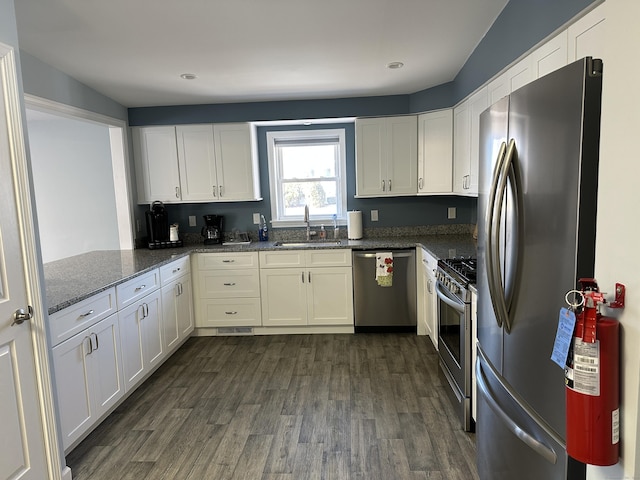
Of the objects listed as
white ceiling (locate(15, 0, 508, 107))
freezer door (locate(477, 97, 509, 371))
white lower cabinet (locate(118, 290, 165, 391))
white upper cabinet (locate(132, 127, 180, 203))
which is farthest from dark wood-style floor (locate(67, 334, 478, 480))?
white ceiling (locate(15, 0, 508, 107))

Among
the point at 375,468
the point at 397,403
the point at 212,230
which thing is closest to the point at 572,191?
the point at 375,468

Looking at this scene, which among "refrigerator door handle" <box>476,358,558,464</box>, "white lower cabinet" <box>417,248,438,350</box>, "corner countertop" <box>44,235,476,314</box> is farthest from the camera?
"white lower cabinet" <box>417,248,438,350</box>

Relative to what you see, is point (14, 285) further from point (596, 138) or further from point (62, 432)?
point (596, 138)

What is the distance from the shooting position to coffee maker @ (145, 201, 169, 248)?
4.20 metres

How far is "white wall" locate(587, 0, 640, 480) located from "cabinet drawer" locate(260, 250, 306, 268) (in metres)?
3.08

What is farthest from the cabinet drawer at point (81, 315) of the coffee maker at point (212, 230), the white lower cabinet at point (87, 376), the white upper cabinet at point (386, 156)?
the white upper cabinet at point (386, 156)

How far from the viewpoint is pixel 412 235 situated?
4.47 meters

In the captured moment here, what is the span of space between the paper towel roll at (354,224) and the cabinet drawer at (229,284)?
42.8 inches

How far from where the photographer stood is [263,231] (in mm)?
4508

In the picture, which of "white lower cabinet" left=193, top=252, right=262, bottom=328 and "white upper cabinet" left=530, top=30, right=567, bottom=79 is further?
"white lower cabinet" left=193, top=252, right=262, bottom=328

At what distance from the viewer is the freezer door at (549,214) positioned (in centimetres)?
108

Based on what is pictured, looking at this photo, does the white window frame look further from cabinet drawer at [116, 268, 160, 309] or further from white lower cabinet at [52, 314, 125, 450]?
white lower cabinet at [52, 314, 125, 450]

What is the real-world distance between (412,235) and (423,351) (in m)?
1.39

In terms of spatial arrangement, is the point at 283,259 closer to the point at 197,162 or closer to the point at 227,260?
the point at 227,260
